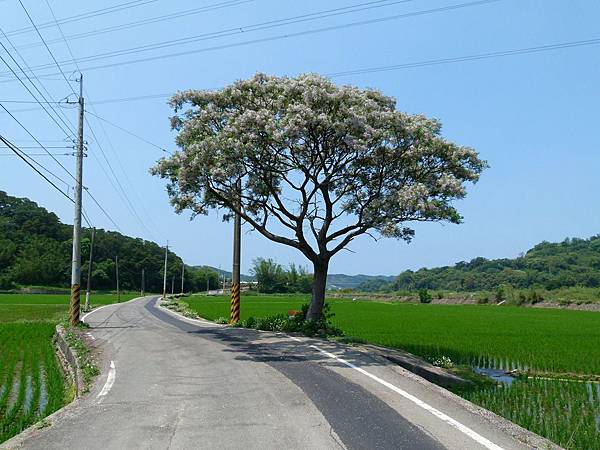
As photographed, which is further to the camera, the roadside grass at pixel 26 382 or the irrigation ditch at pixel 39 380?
the roadside grass at pixel 26 382

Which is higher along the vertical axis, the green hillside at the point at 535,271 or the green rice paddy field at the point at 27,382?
the green hillside at the point at 535,271

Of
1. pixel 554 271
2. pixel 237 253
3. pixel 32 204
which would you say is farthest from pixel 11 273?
pixel 554 271

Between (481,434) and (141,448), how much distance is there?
13.9ft

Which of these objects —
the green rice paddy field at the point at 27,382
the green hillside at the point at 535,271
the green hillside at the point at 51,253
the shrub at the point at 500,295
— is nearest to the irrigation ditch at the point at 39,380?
the green rice paddy field at the point at 27,382

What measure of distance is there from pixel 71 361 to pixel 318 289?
8.77 meters

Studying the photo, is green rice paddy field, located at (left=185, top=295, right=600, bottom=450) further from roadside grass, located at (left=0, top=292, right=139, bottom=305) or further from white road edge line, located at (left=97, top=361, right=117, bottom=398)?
roadside grass, located at (left=0, top=292, right=139, bottom=305)

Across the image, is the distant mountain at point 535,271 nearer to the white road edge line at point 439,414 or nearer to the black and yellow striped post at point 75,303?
the black and yellow striped post at point 75,303

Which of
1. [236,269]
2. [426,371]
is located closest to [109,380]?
[426,371]

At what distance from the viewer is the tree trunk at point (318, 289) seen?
21.1 m

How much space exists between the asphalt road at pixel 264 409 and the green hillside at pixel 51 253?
89.5 m

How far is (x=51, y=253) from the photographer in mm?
104438

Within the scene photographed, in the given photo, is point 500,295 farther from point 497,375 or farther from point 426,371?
point 426,371

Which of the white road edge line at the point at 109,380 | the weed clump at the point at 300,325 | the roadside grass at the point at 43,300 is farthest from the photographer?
the roadside grass at the point at 43,300

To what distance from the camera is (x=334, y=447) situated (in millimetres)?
6879
